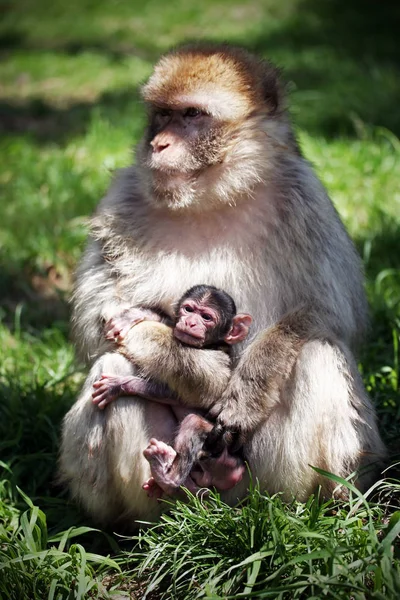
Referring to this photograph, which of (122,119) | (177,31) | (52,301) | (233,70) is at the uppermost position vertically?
(177,31)

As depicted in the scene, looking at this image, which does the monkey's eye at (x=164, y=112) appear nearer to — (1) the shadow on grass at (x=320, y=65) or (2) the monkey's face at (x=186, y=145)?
(2) the monkey's face at (x=186, y=145)

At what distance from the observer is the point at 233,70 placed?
3.16 m

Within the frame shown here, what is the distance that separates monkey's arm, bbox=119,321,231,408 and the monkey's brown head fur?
49 centimetres

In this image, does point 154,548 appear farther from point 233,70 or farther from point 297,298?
point 233,70

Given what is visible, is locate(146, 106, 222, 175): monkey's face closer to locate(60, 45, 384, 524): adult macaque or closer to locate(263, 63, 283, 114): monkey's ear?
locate(60, 45, 384, 524): adult macaque

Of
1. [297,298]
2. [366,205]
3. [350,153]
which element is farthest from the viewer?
[350,153]

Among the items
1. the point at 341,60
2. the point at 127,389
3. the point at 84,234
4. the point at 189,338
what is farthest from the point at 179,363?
the point at 341,60

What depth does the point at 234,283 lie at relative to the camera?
3148 millimetres

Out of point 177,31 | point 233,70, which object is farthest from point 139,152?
point 177,31

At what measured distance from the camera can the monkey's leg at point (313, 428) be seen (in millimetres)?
2887

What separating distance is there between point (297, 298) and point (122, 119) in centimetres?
460

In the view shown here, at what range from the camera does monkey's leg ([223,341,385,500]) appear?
9.47ft

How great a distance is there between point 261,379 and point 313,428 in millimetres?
241

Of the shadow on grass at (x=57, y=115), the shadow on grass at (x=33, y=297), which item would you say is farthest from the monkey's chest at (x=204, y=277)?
the shadow on grass at (x=57, y=115)
